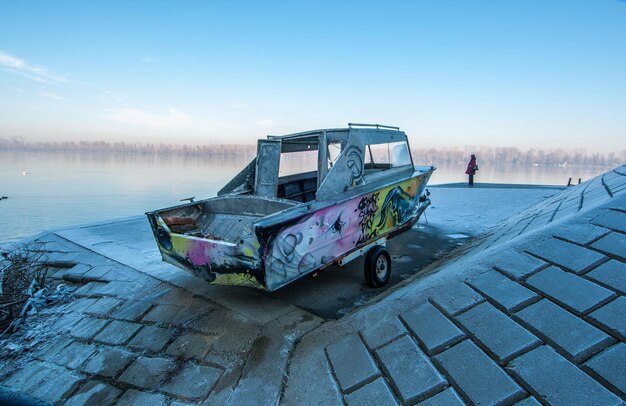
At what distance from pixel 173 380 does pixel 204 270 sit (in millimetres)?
1192

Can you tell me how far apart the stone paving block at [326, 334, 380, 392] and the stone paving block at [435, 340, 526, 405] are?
1.78ft

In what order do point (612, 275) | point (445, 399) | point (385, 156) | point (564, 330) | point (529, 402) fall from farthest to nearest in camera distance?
point (385, 156) → point (612, 275) → point (564, 330) → point (445, 399) → point (529, 402)

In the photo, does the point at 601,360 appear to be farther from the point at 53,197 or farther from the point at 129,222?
the point at 53,197

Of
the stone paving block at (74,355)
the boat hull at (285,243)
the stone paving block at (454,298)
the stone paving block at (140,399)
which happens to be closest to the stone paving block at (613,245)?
the stone paving block at (454,298)

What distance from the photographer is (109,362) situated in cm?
343

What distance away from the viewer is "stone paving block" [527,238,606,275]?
2.77 metres

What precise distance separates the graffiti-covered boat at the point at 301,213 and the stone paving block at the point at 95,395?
1.37m

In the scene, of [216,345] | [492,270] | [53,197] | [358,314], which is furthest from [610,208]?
[53,197]

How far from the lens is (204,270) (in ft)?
12.7

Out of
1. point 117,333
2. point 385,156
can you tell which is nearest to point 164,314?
point 117,333

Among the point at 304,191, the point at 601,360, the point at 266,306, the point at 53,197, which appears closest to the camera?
the point at 601,360

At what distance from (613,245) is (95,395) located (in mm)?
4858

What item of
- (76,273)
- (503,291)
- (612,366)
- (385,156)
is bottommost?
(76,273)

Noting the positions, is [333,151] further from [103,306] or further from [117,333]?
[103,306]
